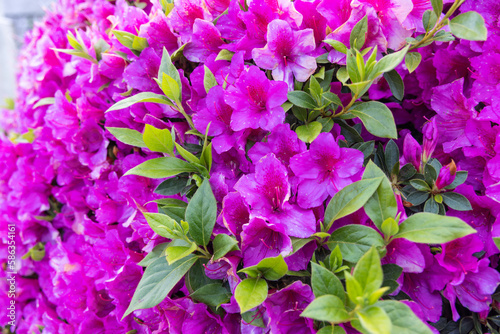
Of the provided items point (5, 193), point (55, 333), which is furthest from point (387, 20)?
point (5, 193)

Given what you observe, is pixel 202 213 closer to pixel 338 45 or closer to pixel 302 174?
pixel 302 174

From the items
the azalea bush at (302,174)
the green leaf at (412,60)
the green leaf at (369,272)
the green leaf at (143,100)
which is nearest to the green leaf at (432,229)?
the azalea bush at (302,174)

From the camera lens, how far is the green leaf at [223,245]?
2.44ft

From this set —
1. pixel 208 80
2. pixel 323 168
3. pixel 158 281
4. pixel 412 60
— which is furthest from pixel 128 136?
pixel 412 60

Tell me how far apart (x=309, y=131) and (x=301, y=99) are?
8 centimetres

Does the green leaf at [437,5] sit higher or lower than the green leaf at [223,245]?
higher

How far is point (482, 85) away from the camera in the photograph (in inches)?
35.5

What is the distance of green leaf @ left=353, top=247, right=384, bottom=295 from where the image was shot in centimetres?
64

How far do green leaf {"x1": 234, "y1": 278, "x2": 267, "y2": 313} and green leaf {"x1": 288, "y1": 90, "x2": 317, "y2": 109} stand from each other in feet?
1.24

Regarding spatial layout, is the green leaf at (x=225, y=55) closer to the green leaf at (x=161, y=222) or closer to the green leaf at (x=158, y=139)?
the green leaf at (x=158, y=139)

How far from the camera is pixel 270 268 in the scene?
28.8 inches

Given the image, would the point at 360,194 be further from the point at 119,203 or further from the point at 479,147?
the point at 119,203

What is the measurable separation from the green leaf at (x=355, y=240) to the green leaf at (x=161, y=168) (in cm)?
35

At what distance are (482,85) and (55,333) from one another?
1.42 m
